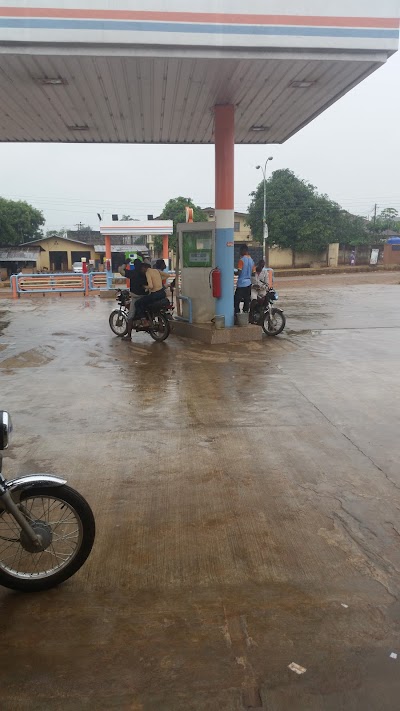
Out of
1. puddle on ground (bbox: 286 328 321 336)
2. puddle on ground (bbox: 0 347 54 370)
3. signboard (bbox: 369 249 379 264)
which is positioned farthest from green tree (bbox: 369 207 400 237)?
puddle on ground (bbox: 0 347 54 370)

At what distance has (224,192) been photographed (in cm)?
946

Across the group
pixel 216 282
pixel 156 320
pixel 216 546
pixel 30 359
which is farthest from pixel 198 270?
pixel 216 546

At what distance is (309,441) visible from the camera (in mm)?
4727

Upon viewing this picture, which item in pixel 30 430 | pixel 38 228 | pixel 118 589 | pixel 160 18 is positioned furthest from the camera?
pixel 38 228

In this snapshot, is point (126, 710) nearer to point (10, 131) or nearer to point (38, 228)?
point (10, 131)

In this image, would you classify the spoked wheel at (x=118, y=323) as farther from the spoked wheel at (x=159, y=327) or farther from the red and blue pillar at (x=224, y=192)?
the red and blue pillar at (x=224, y=192)

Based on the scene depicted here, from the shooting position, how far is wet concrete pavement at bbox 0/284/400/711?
2.16 m

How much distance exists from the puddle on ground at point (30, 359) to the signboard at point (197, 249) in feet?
10.5

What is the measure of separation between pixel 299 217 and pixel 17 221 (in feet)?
88.6

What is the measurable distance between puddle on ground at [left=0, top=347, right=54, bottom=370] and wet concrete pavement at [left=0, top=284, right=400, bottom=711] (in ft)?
3.02

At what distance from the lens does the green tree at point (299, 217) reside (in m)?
42.0

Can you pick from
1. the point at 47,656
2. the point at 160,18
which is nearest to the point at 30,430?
the point at 47,656

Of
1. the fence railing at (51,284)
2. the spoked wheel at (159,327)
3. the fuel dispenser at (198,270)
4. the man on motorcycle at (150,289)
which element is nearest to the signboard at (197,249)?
the fuel dispenser at (198,270)

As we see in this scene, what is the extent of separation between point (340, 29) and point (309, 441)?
17.4ft
